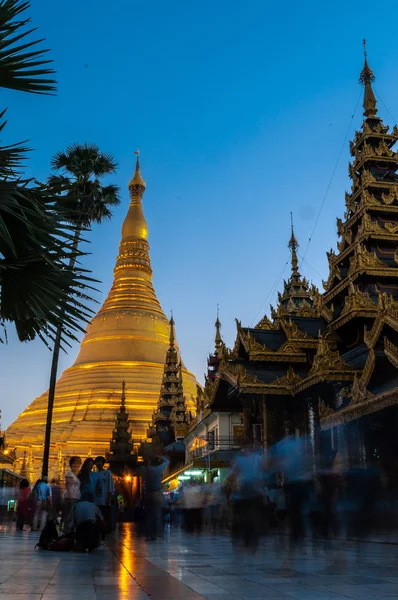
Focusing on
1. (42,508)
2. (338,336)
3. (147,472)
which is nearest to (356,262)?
(338,336)

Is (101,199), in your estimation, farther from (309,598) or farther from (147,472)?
(309,598)

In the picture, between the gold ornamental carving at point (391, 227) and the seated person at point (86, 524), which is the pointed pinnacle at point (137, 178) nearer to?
the gold ornamental carving at point (391, 227)

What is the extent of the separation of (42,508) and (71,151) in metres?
15.0

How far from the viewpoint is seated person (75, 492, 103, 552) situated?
9.23 m

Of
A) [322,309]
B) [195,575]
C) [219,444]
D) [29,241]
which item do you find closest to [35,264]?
[29,241]

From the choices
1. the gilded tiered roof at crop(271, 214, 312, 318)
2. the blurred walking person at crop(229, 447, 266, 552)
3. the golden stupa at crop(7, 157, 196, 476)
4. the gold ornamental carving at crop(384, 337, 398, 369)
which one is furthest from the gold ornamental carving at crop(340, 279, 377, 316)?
the golden stupa at crop(7, 157, 196, 476)

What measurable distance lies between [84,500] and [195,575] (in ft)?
12.2

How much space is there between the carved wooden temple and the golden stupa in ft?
91.3

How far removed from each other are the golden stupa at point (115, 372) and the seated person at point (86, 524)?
37.8m

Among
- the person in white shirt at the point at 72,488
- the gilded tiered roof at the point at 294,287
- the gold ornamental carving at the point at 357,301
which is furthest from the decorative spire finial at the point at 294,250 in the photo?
the person in white shirt at the point at 72,488

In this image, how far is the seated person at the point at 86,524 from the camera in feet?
30.3

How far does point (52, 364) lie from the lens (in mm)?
21406

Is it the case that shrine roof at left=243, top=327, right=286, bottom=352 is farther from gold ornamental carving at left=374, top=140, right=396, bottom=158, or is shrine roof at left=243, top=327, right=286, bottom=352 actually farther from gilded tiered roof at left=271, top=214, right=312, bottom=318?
gilded tiered roof at left=271, top=214, right=312, bottom=318

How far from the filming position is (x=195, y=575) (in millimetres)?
6582
